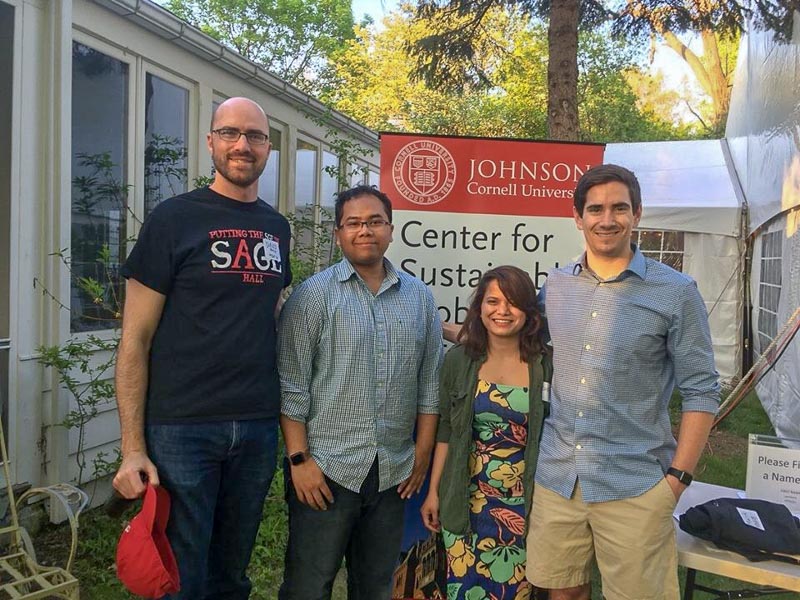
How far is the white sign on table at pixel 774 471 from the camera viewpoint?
8.38 ft

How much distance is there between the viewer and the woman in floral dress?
2.27 metres

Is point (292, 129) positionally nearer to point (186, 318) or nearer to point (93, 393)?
point (93, 393)

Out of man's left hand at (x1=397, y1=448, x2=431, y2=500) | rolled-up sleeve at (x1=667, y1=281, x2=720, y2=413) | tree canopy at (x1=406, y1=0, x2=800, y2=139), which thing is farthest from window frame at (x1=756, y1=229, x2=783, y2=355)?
man's left hand at (x1=397, y1=448, x2=431, y2=500)

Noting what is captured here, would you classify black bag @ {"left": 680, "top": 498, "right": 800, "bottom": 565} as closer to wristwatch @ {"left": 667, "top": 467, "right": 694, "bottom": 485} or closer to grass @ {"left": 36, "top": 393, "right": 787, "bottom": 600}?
wristwatch @ {"left": 667, "top": 467, "right": 694, "bottom": 485}

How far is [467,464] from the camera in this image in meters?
2.27

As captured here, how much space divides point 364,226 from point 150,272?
0.67 m

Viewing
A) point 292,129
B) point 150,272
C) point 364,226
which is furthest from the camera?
point 292,129

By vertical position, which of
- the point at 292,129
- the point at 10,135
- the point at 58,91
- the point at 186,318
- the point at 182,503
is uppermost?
the point at 292,129

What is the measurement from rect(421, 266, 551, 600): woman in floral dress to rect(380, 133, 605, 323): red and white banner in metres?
0.75

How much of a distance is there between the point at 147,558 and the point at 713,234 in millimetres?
8402

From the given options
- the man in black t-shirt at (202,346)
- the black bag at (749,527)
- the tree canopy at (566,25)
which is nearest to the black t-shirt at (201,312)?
the man in black t-shirt at (202,346)

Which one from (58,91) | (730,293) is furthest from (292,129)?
(730,293)

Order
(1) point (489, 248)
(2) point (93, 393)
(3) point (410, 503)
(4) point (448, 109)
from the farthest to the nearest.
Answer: (4) point (448, 109) < (2) point (93, 393) < (1) point (489, 248) < (3) point (410, 503)

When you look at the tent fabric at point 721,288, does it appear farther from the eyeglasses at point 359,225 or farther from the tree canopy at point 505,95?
the tree canopy at point 505,95
